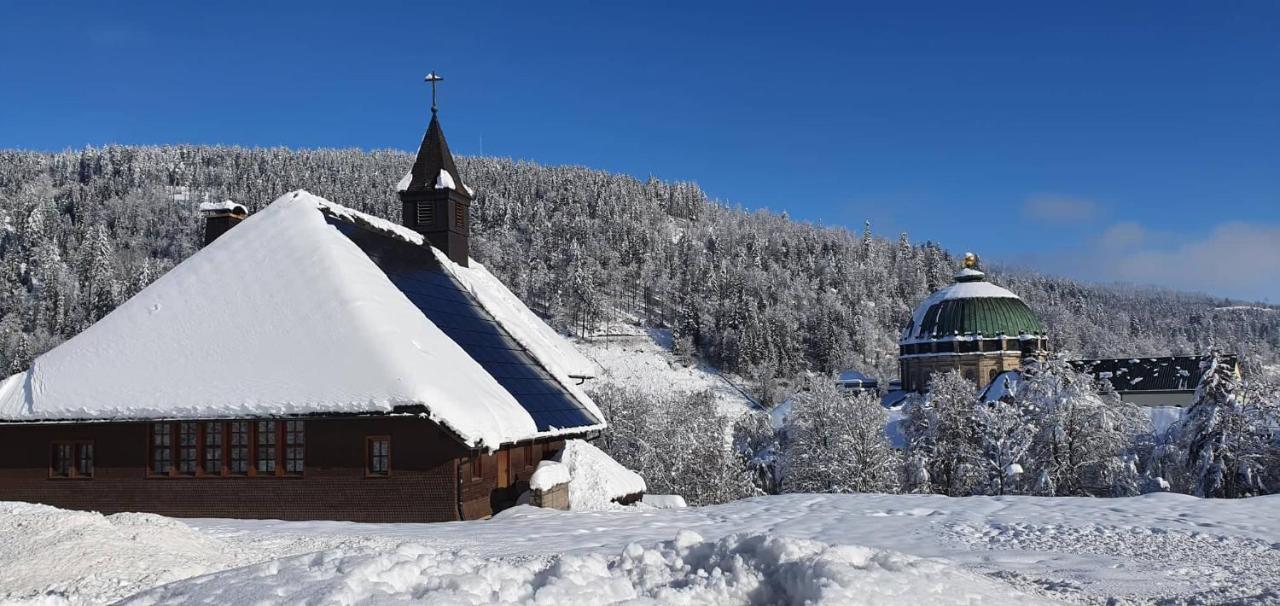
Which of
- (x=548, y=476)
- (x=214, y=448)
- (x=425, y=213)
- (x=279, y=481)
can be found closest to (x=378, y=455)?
(x=279, y=481)

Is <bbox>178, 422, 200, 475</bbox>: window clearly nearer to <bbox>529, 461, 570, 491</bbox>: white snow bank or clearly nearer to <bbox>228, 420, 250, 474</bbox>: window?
<bbox>228, 420, 250, 474</bbox>: window

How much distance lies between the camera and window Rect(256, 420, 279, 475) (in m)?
18.2

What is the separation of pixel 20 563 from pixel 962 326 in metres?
80.1

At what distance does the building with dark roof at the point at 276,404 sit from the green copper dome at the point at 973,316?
67029mm

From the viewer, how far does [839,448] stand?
45.6 metres

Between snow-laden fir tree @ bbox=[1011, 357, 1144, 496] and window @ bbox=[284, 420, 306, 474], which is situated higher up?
window @ bbox=[284, 420, 306, 474]

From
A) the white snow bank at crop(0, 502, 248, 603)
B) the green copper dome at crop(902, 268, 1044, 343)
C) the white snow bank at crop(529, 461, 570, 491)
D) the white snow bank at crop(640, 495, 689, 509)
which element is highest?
the green copper dome at crop(902, 268, 1044, 343)

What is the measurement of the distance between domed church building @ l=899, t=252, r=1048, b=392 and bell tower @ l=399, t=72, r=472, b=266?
5992cm

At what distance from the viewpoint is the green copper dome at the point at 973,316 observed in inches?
3196

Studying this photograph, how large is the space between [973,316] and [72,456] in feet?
245

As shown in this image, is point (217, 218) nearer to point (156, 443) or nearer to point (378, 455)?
point (156, 443)

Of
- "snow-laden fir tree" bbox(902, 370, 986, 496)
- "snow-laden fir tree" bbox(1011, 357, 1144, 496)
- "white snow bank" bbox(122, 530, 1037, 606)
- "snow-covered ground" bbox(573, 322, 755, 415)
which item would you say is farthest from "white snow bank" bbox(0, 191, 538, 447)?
"snow-covered ground" bbox(573, 322, 755, 415)

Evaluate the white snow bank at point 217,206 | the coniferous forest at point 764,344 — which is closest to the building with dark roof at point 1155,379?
the coniferous forest at point 764,344

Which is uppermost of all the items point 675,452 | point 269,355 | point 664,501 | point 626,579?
point 269,355
